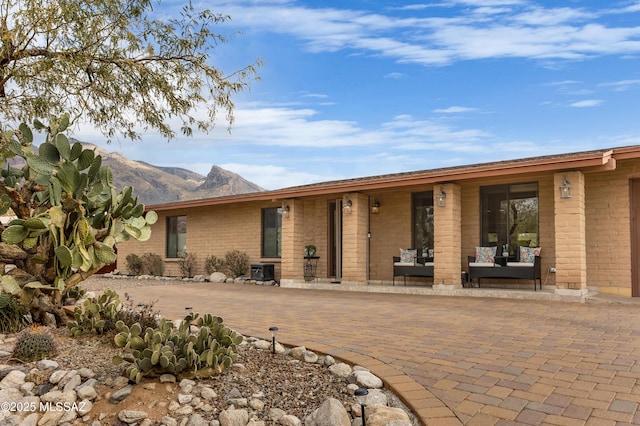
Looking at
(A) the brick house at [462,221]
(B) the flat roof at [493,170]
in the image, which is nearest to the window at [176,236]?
(A) the brick house at [462,221]

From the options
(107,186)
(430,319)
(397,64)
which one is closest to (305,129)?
(397,64)

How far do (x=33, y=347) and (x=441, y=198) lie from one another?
26.8ft

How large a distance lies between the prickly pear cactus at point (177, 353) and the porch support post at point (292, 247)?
8.80 meters

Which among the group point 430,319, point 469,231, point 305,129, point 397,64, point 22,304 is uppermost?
point 397,64

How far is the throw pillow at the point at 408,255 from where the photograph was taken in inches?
432

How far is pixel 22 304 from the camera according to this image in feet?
14.2

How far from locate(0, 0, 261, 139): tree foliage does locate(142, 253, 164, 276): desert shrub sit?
1091 centimetres

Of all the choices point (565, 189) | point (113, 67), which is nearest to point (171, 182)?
point (113, 67)

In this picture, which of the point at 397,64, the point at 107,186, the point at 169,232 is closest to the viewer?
the point at 107,186

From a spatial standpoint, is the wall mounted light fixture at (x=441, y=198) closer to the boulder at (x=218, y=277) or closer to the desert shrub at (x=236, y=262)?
the desert shrub at (x=236, y=262)

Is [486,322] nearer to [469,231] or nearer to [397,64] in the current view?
[469,231]

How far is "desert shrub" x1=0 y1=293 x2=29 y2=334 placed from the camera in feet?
14.1

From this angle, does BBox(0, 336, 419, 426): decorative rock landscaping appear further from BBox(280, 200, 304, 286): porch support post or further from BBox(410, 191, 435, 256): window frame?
BBox(280, 200, 304, 286): porch support post

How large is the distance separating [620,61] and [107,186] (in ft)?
42.0
